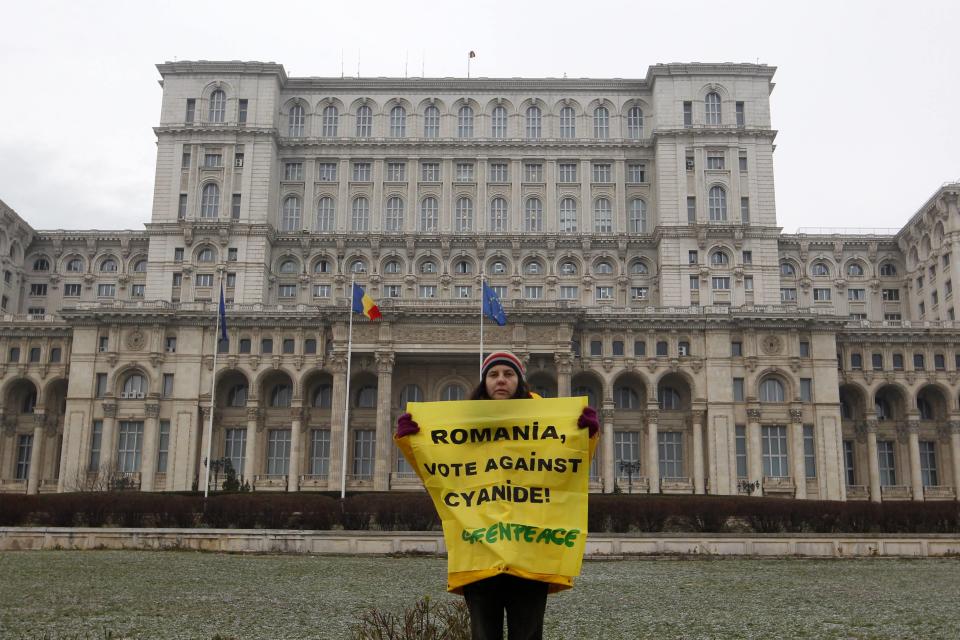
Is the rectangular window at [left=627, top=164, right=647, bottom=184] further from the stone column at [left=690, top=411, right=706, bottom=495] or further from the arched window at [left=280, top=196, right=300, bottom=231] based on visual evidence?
the arched window at [left=280, top=196, right=300, bottom=231]

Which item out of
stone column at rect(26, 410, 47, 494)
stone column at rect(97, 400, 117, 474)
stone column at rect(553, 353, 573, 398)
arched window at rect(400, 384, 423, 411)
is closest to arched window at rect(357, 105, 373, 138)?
arched window at rect(400, 384, 423, 411)

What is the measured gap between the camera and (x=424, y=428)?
9531mm

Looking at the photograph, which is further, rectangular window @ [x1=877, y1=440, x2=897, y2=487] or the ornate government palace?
rectangular window @ [x1=877, y1=440, x2=897, y2=487]

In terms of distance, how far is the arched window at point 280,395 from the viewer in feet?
271

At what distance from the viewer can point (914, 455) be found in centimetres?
8344

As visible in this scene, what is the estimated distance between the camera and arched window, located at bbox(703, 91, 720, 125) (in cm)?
9406

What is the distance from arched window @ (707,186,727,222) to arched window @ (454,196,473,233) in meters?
24.3

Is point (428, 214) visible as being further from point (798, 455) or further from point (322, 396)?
point (798, 455)

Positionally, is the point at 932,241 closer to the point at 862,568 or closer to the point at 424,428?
the point at 862,568

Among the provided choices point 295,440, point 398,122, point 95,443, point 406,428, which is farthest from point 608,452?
point 406,428

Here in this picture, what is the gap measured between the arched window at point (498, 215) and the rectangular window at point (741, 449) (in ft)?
104

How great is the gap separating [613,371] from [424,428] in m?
71.4

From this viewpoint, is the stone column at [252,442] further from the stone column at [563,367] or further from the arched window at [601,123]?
the arched window at [601,123]

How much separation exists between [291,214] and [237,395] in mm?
21863
